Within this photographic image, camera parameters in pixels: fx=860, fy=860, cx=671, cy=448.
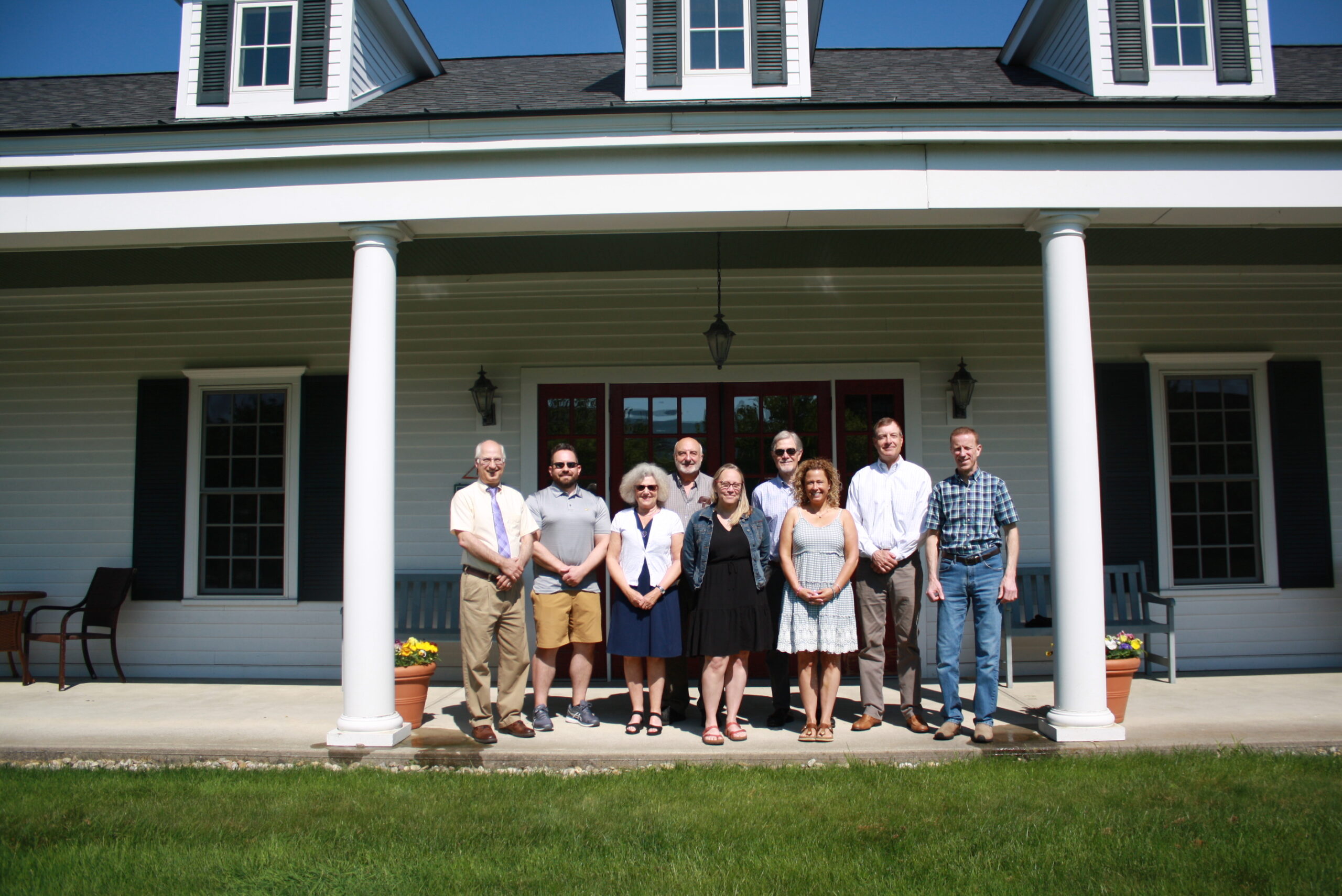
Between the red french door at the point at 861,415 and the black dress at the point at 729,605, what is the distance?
2.28m

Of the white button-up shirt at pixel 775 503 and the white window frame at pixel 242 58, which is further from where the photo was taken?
the white window frame at pixel 242 58

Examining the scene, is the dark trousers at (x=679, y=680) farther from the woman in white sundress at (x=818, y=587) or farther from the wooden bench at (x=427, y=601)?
the wooden bench at (x=427, y=601)

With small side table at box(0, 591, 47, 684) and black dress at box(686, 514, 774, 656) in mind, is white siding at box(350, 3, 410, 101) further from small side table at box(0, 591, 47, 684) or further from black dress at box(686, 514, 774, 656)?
small side table at box(0, 591, 47, 684)

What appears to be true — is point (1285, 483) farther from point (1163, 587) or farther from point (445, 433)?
point (445, 433)

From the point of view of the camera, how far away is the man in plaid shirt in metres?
4.79

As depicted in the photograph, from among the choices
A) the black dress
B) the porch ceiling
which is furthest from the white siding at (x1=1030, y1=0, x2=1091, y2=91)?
the black dress

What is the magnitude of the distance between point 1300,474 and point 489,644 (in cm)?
653

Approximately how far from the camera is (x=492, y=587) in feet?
16.3

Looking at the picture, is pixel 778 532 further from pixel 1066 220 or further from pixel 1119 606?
pixel 1119 606

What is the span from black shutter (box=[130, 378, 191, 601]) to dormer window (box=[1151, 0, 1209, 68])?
8.22 m

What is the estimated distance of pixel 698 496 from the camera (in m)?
5.32

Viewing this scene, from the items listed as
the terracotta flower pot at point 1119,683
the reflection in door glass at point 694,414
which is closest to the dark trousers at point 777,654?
the terracotta flower pot at point 1119,683

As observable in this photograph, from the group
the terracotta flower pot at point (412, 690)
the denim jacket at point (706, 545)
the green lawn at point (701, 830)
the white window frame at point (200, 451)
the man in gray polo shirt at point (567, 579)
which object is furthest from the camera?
the white window frame at point (200, 451)

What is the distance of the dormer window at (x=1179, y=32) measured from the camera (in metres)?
6.47
